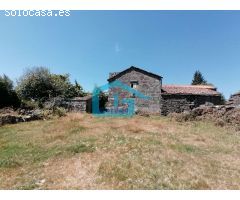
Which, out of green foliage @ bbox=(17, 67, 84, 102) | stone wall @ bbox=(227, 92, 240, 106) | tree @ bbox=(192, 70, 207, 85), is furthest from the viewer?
tree @ bbox=(192, 70, 207, 85)

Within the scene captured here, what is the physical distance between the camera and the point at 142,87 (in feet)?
81.5

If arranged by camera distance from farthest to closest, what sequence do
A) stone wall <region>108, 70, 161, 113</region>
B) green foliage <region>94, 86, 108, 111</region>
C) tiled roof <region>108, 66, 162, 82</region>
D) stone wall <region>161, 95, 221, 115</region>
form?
green foliage <region>94, 86, 108, 111</region>, tiled roof <region>108, 66, 162, 82</region>, stone wall <region>108, 70, 161, 113</region>, stone wall <region>161, 95, 221, 115</region>

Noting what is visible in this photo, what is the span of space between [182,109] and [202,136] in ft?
41.0

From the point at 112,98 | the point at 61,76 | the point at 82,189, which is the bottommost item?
the point at 82,189

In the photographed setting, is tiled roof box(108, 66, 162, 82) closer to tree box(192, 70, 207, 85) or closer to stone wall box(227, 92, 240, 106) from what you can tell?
stone wall box(227, 92, 240, 106)

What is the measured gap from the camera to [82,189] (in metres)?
5.37

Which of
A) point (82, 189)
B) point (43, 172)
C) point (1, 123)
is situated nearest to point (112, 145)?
point (43, 172)

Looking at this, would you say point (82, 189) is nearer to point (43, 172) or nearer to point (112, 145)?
point (43, 172)

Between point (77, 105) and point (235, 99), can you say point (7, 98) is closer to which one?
point (77, 105)

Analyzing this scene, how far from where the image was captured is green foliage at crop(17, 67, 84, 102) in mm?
28766

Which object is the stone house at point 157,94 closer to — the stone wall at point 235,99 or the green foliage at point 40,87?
the stone wall at point 235,99

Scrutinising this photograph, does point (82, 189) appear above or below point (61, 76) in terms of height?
Answer: below

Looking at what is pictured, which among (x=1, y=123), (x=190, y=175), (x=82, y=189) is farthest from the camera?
(x=1, y=123)

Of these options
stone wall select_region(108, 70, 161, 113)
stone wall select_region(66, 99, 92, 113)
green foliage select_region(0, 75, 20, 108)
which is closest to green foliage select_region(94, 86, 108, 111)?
stone wall select_region(108, 70, 161, 113)
